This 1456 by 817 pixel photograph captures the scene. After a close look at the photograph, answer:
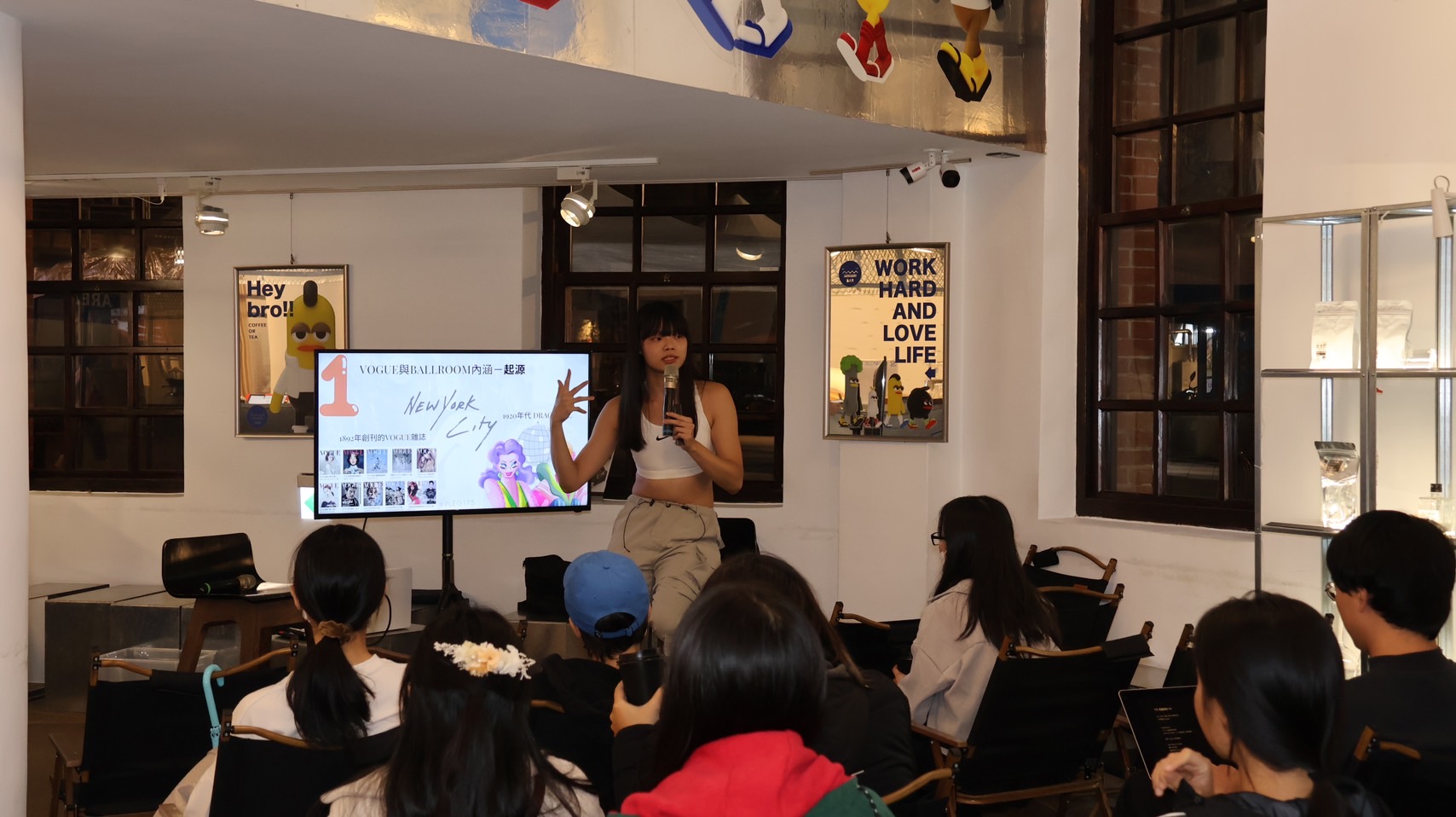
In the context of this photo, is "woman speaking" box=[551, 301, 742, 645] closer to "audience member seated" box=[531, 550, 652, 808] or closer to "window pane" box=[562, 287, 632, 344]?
"audience member seated" box=[531, 550, 652, 808]

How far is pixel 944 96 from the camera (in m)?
5.34

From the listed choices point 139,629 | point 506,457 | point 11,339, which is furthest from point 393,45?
point 139,629

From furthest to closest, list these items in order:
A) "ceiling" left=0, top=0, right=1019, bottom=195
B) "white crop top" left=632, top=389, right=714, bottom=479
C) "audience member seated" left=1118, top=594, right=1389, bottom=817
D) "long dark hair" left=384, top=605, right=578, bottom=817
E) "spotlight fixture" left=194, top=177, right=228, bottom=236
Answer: "spotlight fixture" left=194, top=177, right=228, bottom=236 → "white crop top" left=632, top=389, right=714, bottom=479 → "ceiling" left=0, top=0, right=1019, bottom=195 → "long dark hair" left=384, top=605, right=578, bottom=817 → "audience member seated" left=1118, top=594, right=1389, bottom=817

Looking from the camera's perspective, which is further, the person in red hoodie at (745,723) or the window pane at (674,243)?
the window pane at (674,243)

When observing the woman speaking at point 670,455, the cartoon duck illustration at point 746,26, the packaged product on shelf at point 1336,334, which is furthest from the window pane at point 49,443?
the packaged product on shelf at point 1336,334

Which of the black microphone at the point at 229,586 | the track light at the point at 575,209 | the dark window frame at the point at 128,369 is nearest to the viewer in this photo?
the black microphone at the point at 229,586

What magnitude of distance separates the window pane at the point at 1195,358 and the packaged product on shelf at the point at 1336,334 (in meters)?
1.15

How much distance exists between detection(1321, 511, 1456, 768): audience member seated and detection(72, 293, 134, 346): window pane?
22.9ft

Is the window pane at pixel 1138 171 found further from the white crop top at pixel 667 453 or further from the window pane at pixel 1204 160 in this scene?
the white crop top at pixel 667 453

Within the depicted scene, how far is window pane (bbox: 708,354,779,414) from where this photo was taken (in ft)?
23.1

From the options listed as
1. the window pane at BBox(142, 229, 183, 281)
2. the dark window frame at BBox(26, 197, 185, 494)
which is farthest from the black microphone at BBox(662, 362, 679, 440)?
the window pane at BBox(142, 229, 183, 281)

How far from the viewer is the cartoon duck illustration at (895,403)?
6246 millimetres

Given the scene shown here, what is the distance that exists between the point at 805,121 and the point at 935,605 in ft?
7.41

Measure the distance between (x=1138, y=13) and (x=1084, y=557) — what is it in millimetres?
2441
